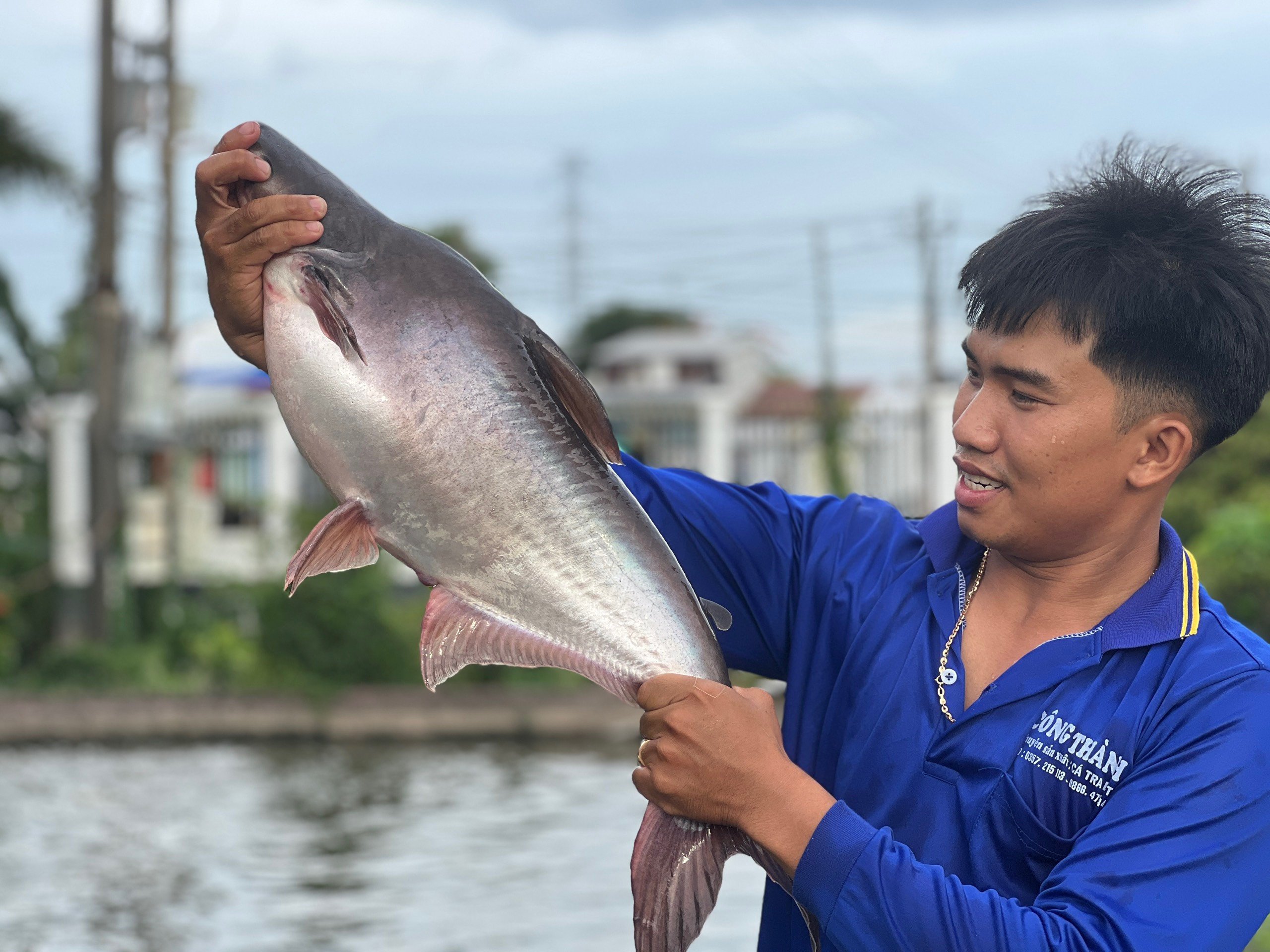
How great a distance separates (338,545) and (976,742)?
77 cm

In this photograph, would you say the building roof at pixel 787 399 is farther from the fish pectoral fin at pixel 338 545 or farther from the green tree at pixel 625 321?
the fish pectoral fin at pixel 338 545

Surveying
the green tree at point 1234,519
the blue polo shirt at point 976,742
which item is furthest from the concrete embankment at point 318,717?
the blue polo shirt at point 976,742

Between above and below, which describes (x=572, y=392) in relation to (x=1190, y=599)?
above

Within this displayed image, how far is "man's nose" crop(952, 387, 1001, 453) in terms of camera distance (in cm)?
180

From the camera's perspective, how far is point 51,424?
12477 mm

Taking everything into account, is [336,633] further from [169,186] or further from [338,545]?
[338,545]

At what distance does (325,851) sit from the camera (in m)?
7.34

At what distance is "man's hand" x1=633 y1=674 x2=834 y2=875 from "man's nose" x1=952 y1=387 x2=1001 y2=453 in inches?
15.2

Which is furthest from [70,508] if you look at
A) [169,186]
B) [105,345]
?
[169,186]

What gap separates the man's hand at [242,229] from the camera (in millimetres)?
1790

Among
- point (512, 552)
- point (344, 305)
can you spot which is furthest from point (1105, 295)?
point (344, 305)

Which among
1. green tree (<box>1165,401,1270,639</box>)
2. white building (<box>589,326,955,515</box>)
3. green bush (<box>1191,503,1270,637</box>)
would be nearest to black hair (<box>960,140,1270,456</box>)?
green tree (<box>1165,401,1270,639</box>)

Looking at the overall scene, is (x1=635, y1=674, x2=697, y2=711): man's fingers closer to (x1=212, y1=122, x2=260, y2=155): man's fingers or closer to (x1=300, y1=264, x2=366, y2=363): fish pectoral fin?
(x1=300, y1=264, x2=366, y2=363): fish pectoral fin

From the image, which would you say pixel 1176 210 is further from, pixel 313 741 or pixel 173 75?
pixel 173 75
